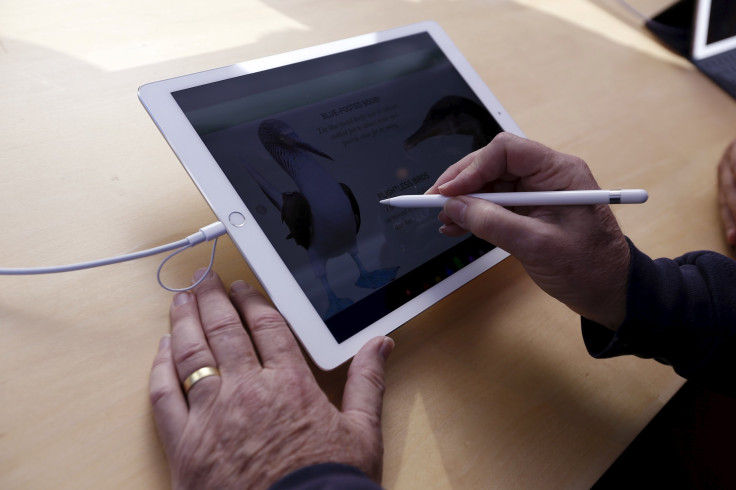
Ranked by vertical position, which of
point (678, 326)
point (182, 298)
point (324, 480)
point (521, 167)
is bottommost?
point (678, 326)

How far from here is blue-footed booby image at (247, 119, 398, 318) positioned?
0.53 m

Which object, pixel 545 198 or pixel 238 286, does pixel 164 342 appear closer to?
pixel 238 286

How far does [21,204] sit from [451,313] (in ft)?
1.74

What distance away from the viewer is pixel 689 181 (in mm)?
895

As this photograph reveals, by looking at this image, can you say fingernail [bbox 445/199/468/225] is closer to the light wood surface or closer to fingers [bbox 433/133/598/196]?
fingers [bbox 433/133/598/196]

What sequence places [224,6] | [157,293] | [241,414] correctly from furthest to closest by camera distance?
[224,6]
[157,293]
[241,414]

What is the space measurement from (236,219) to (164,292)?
13 centimetres

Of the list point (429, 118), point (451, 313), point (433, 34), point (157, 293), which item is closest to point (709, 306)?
point (451, 313)

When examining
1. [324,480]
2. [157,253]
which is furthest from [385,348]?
[157,253]

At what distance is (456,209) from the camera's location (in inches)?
22.4

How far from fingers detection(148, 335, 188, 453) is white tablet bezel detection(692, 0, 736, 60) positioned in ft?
4.19

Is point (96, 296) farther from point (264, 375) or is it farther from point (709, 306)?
point (709, 306)

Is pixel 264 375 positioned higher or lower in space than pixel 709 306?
higher

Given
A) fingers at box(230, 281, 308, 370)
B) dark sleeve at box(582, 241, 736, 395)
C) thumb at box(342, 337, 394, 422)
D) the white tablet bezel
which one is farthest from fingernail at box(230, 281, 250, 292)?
the white tablet bezel
